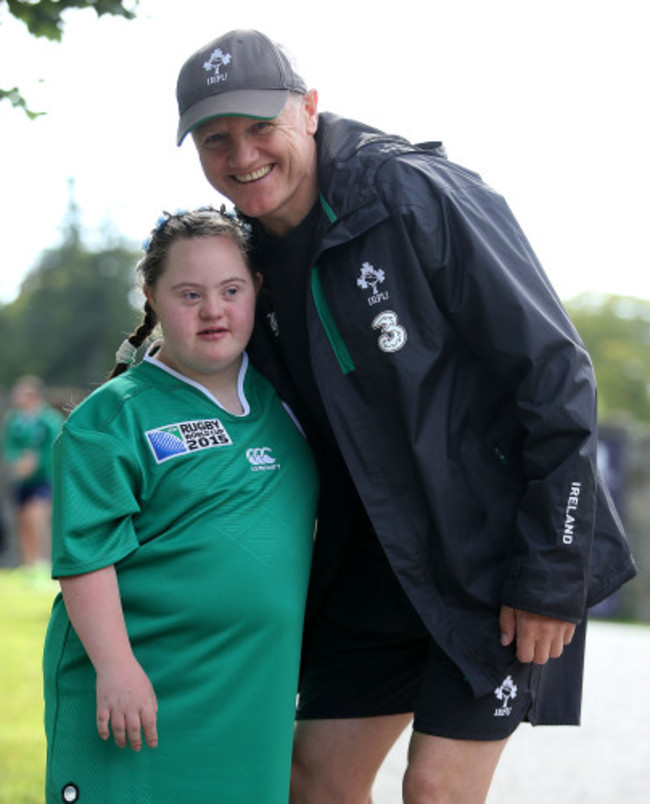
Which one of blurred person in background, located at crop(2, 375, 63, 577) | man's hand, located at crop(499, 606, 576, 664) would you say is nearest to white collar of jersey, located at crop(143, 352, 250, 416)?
man's hand, located at crop(499, 606, 576, 664)

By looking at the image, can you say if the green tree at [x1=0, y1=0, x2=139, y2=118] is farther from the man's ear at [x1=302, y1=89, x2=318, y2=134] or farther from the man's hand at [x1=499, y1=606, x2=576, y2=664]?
the man's hand at [x1=499, y1=606, x2=576, y2=664]

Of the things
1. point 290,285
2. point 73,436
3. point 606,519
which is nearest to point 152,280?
point 290,285

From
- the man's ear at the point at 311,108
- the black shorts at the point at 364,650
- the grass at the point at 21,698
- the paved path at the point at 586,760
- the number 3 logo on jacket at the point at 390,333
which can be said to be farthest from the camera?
the paved path at the point at 586,760

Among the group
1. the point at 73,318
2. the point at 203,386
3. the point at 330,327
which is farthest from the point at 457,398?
the point at 73,318

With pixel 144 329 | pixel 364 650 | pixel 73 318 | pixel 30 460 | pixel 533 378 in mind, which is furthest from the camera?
pixel 73 318

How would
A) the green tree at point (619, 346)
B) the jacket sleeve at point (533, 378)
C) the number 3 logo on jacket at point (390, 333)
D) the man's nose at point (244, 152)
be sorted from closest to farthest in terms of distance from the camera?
the jacket sleeve at point (533, 378)
the number 3 logo on jacket at point (390, 333)
the man's nose at point (244, 152)
the green tree at point (619, 346)

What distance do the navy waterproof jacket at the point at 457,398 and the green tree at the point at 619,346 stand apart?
5673 centimetres

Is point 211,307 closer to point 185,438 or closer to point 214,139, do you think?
point 185,438

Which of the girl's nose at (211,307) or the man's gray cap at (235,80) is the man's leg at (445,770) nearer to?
the girl's nose at (211,307)

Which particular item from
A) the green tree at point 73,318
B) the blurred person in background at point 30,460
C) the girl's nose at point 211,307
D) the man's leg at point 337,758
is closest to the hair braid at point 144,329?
the girl's nose at point 211,307

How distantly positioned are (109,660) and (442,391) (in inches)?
39.8

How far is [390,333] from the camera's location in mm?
2787

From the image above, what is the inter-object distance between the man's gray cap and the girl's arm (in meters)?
1.17

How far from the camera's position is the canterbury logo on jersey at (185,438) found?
2.68 meters
